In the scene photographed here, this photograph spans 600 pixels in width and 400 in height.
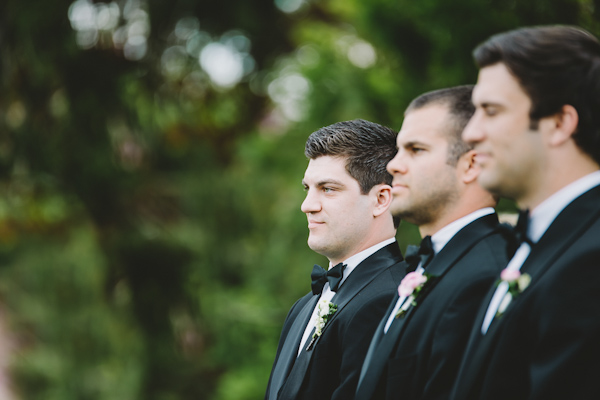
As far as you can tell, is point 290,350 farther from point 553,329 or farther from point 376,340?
point 553,329

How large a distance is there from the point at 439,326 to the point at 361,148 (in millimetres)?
1052

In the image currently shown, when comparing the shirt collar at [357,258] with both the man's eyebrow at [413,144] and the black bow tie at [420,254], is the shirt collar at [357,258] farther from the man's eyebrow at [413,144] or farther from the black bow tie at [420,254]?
the man's eyebrow at [413,144]

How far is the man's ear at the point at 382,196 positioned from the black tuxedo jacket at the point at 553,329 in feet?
3.58

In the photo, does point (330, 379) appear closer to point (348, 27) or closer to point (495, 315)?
point (495, 315)

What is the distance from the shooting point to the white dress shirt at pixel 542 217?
2.06 metres

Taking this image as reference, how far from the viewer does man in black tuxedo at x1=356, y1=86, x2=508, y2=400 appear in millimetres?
2420

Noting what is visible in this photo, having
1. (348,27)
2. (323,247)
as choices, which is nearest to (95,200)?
(348,27)

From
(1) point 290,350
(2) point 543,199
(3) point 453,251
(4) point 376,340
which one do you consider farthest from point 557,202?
(1) point 290,350

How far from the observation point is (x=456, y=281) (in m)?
2.45

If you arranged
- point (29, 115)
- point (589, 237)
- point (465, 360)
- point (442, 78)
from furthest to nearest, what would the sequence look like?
point (29, 115) < point (442, 78) < point (465, 360) < point (589, 237)

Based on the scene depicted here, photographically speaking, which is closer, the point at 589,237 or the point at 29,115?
the point at 589,237

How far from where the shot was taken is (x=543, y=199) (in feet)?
6.91

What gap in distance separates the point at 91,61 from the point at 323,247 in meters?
8.68

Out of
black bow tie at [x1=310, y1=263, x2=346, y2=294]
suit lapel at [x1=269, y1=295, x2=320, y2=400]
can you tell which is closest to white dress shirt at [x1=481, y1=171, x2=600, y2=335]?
black bow tie at [x1=310, y1=263, x2=346, y2=294]
